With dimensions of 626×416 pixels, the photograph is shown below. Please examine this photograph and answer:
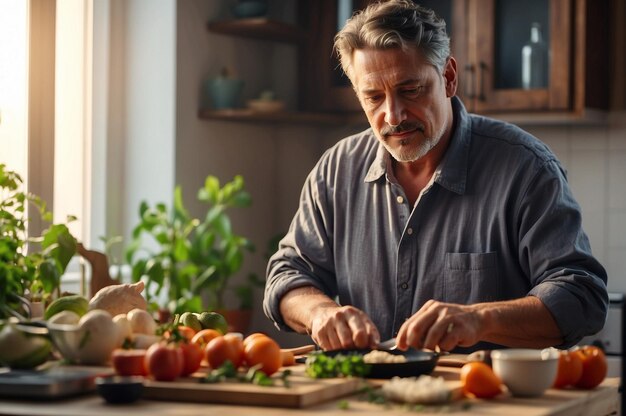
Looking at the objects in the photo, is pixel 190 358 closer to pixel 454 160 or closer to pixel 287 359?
pixel 287 359

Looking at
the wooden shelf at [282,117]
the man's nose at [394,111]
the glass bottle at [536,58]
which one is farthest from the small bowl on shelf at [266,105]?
the man's nose at [394,111]

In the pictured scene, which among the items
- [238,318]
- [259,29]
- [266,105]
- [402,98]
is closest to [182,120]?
[266,105]

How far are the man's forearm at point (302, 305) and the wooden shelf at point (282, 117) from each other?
1903 mm

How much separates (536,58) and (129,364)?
2815mm

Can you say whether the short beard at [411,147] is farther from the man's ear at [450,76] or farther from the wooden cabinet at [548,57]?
the wooden cabinet at [548,57]

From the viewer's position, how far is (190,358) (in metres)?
1.76

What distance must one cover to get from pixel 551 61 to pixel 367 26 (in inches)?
68.9

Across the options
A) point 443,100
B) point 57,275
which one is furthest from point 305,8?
point 57,275

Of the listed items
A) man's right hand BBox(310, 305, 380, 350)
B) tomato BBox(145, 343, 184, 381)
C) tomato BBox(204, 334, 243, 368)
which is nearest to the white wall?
man's right hand BBox(310, 305, 380, 350)

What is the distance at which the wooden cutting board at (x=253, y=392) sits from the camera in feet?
5.28

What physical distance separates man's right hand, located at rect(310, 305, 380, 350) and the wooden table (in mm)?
350

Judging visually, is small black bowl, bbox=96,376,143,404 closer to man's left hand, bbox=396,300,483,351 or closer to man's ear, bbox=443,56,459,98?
man's left hand, bbox=396,300,483,351

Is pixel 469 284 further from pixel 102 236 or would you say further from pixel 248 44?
pixel 248 44

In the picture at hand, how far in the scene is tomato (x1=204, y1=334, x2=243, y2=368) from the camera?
182 cm
